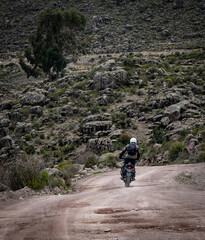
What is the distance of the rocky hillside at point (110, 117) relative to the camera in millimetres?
19906

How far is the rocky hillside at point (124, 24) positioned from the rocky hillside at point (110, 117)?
23.5m

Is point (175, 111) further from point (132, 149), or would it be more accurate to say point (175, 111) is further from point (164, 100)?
point (132, 149)

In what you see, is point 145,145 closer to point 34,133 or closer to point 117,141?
point 117,141

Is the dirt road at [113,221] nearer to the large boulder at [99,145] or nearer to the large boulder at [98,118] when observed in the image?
the large boulder at [99,145]

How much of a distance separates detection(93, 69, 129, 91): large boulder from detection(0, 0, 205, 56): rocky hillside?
77.3 feet

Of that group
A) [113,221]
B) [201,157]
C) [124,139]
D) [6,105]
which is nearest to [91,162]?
[124,139]

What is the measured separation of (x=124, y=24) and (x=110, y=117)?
65.1m

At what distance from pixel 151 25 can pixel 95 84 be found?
52254mm

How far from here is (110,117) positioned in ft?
99.6

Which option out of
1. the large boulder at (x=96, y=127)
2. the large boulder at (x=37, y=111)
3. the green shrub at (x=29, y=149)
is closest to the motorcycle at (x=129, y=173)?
the large boulder at (x=96, y=127)

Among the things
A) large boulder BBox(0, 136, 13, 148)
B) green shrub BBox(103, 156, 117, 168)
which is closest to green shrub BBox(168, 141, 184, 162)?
green shrub BBox(103, 156, 117, 168)

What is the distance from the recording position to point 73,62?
2586 inches

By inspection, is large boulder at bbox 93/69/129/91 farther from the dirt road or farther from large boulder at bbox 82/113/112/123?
the dirt road

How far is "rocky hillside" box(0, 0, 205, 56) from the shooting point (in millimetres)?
69562
